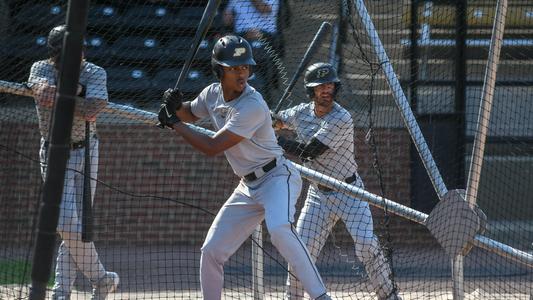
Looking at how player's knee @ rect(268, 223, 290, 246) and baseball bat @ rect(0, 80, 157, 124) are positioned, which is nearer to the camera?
player's knee @ rect(268, 223, 290, 246)

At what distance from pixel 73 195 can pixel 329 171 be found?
178cm

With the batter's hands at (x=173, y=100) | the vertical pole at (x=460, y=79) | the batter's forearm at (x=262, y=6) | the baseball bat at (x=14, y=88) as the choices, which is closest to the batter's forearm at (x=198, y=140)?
the batter's hands at (x=173, y=100)

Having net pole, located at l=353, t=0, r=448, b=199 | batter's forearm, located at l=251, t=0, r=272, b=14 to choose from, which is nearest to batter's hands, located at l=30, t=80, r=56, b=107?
batter's forearm, located at l=251, t=0, r=272, b=14

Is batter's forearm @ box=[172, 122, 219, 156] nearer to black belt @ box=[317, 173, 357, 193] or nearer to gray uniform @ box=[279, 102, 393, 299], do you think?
gray uniform @ box=[279, 102, 393, 299]

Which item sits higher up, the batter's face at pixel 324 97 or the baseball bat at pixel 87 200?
the batter's face at pixel 324 97

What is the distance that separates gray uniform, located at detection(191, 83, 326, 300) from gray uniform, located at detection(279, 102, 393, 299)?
0.88 meters

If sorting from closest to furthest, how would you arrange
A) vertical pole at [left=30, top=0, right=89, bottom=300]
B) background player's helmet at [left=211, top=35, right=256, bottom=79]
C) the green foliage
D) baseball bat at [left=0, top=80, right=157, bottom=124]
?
vertical pole at [left=30, top=0, right=89, bottom=300], background player's helmet at [left=211, top=35, right=256, bottom=79], baseball bat at [left=0, top=80, right=157, bottom=124], the green foliage

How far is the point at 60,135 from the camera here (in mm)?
3457

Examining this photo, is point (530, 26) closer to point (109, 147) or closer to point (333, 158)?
point (333, 158)

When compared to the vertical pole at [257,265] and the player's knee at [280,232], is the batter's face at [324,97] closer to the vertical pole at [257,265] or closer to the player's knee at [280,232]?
the vertical pole at [257,265]

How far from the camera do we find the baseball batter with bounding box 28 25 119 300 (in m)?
6.34

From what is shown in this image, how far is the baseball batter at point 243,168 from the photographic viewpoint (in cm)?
543

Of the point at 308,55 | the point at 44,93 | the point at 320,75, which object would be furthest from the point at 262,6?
the point at 44,93

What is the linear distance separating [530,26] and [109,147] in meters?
4.20
